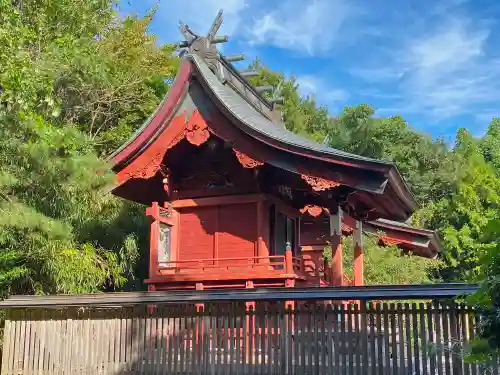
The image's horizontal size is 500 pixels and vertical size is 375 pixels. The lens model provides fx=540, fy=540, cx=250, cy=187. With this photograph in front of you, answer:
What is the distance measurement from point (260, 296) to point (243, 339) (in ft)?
2.51

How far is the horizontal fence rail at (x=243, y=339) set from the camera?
23.8 ft

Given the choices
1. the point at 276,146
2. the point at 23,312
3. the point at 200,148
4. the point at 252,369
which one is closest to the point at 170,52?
the point at 200,148

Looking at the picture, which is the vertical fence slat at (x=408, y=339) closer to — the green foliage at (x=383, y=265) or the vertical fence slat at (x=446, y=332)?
the vertical fence slat at (x=446, y=332)

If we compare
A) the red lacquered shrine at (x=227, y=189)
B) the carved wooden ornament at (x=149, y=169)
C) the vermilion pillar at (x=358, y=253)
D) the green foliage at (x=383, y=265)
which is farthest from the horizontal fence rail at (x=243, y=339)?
the green foliage at (x=383, y=265)

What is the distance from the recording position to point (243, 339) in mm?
8047

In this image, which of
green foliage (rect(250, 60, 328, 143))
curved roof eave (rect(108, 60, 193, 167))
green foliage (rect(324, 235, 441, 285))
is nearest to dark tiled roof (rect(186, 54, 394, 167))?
curved roof eave (rect(108, 60, 193, 167))

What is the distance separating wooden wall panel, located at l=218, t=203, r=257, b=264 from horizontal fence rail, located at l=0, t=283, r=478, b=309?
3.54 m

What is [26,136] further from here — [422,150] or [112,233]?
[422,150]

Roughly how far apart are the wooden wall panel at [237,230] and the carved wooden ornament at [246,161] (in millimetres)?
1299

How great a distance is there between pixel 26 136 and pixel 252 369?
5.56 meters

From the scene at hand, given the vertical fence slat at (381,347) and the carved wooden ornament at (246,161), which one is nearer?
the vertical fence slat at (381,347)

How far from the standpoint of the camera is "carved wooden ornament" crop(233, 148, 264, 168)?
10695 millimetres

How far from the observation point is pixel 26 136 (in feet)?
31.2

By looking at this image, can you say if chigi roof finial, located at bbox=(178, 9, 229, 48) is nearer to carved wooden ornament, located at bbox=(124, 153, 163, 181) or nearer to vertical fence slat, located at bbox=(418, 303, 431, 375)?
carved wooden ornament, located at bbox=(124, 153, 163, 181)
